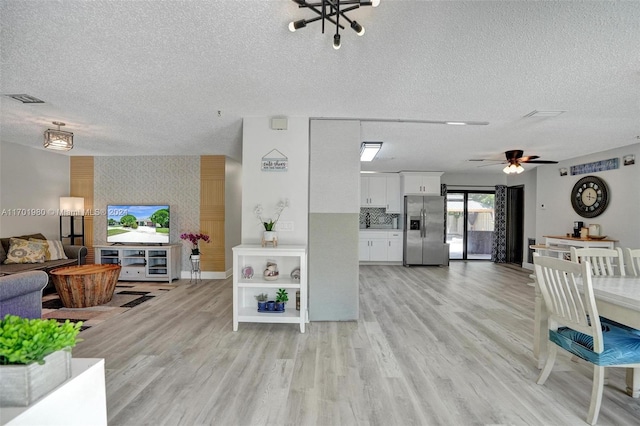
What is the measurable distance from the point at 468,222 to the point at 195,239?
7.33 metres

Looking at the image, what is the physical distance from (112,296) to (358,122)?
4413 millimetres

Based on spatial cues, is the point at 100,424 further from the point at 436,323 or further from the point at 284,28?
the point at 436,323

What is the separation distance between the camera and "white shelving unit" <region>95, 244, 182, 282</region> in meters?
5.88

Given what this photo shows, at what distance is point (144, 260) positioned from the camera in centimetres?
603

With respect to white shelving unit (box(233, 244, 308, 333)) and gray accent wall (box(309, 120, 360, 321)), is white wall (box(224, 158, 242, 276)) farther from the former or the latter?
gray accent wall (box(309, 120, 360, 321))

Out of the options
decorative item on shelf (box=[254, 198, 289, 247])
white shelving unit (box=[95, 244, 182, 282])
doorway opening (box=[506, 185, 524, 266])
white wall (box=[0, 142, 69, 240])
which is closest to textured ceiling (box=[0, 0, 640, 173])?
decorative item on shelf (box=[254, 198, 289, 247])

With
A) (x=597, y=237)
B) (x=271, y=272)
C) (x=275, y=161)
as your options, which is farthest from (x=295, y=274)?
(x=597, y=237)

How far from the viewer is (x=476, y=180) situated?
8828 mm

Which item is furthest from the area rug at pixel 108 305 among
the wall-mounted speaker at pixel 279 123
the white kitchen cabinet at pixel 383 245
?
the white kitchen cabinet at pixel 383 245

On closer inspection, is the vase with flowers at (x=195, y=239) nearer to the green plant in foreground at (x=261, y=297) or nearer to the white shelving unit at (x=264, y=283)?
the white shelving unit at (x=264, y=283)

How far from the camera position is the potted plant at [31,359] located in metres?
1.02

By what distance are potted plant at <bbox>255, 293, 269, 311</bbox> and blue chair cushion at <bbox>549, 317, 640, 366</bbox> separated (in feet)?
8.95

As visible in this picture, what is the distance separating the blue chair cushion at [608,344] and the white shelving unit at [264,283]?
228 centimetres

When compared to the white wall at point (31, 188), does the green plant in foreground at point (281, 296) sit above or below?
below
